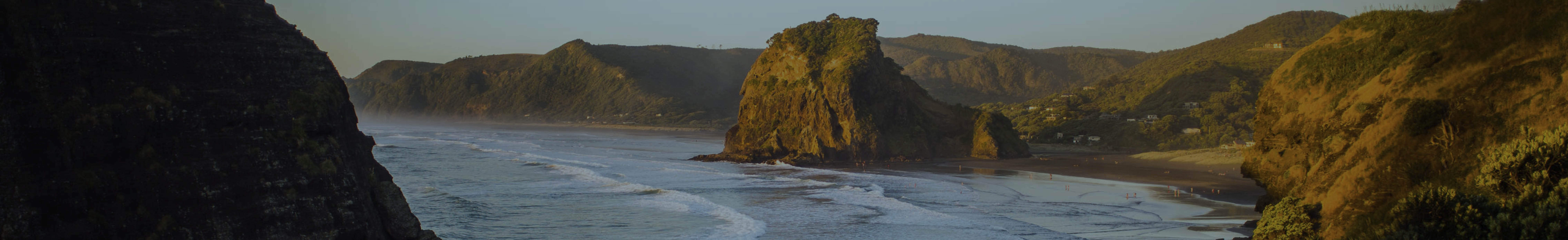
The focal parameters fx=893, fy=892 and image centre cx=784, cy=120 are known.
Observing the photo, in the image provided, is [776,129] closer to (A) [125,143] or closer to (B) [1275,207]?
(B) [1275,207]

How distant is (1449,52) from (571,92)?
17572 cm

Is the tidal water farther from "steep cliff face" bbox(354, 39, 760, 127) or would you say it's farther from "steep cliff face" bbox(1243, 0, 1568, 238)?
"steep cliff face" bbox(354, 39, 760, 127)

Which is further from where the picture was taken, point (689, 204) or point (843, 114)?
point (843, 114)

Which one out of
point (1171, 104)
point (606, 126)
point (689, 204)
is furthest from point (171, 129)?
point (606, 126)

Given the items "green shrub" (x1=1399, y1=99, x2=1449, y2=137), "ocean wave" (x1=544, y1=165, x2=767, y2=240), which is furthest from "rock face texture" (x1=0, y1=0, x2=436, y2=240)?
"green shrub" (x1=1399, y1=99, x2=1449, y2=137)

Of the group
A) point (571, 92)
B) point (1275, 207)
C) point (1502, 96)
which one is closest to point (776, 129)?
point (1275, 207)

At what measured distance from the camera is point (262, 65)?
15414 mm

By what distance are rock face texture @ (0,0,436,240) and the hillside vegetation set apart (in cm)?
6621

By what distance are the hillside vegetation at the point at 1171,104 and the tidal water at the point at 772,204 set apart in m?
30.2

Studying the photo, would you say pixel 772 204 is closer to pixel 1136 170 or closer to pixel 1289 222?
pixel 1289 222

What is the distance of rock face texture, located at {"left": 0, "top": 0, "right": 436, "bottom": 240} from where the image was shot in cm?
1278

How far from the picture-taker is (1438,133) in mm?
15055

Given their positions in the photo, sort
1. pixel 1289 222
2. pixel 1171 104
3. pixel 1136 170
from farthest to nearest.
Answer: pixel 1171 104 → pixel 1136 170 → pixel 1289 222

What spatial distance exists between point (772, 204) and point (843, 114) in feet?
91.4
